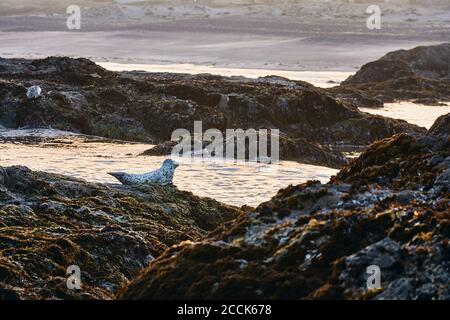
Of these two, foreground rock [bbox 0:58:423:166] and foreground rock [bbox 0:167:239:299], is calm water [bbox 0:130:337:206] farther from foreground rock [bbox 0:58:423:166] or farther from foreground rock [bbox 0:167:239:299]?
foreground rock [bbox 0:58:423:166]

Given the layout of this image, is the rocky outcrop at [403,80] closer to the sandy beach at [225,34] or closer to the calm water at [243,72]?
the calm water at [243,72]

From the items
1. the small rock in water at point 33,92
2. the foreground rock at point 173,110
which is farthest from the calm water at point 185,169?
the small rock in water at point 33,92

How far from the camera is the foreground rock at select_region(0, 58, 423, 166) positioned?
73.8ft

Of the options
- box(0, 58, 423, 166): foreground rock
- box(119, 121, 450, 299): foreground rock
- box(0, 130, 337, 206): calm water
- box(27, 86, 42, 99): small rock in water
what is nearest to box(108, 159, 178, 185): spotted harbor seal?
box(0, 130, 337, 206): calm water

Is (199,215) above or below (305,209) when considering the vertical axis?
below

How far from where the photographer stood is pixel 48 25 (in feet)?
245

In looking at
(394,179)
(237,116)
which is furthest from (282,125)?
(394,179)

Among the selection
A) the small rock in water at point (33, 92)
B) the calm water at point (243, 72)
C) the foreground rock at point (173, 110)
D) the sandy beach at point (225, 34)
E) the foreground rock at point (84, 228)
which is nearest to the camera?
the foreground rock at point (84, 228)

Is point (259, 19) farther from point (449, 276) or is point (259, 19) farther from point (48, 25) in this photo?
point (449, 276)

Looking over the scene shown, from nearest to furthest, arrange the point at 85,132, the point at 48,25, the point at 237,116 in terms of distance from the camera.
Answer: the point at 85,132 < the point at 237,116 < the point at 48,25

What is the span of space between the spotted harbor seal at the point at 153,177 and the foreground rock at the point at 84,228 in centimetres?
35

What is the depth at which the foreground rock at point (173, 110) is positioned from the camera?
73.8ft
